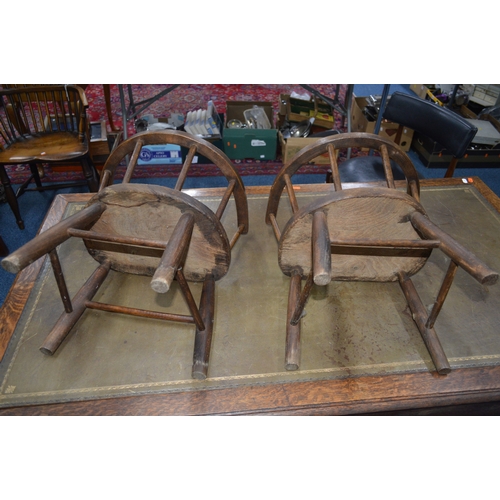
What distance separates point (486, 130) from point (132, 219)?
328cm

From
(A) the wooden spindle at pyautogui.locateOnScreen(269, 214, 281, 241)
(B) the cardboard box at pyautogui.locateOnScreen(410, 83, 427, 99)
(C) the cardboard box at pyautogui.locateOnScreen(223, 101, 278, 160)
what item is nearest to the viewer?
(A) the wooden spindle at pyautogui.locateOnScreen(269, 214, 281, 241)

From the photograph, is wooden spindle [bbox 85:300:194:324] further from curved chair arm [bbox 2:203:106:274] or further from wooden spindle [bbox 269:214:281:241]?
wooden spindle [bbox 269:214:281:241]

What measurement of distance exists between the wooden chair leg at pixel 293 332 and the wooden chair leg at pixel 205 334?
0.99 feet

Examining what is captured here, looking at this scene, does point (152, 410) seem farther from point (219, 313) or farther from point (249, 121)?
point (249, 121)

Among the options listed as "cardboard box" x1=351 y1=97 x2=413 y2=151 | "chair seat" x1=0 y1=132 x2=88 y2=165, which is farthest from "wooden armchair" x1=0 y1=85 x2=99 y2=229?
"cardboard box" x1=351 y1=97 x2=413 y2=151

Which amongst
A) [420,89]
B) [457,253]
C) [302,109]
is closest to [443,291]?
[457,253]

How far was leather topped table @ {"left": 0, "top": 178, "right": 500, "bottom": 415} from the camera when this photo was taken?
1.34 metres

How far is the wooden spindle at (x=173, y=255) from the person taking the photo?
3.36ft

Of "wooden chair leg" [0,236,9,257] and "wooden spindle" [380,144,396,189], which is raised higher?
"wooden spindle" [380,144,396,189]

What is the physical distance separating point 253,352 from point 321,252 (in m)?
0.55

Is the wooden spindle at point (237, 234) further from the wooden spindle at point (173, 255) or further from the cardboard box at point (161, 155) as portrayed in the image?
the cardboard box at point (161, 155)

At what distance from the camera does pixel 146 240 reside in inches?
51.2

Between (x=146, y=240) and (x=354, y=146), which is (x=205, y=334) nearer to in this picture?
(x=146, y=240)

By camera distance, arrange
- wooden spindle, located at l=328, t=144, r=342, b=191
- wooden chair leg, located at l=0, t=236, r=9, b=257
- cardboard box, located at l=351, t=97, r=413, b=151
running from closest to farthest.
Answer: wooden spindle, located at l=328, t=144, r=342, b=191
wooden chair leg, located at l=0, t=236, r=9, b=257
cardboard box, located at l=351, t=97, r=413, b=151
